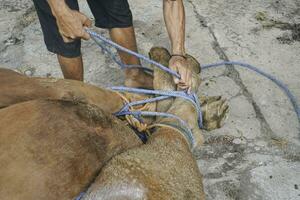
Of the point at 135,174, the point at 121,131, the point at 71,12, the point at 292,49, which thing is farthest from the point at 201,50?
the point at 135,174

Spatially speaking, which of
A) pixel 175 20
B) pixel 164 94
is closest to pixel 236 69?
pixel 175 20

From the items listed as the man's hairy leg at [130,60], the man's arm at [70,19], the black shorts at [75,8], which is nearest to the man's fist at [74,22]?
the man's arm at [70,19]

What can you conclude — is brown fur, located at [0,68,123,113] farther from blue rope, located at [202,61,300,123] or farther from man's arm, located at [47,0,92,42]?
blue rope, located at [202,61,300,123]

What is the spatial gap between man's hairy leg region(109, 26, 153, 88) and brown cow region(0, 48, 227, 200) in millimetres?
1072

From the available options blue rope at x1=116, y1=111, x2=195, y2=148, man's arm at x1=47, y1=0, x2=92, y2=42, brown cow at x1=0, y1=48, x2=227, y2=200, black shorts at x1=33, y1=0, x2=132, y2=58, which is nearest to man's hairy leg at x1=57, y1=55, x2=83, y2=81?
black shorts at x1=33, y1=0, x2=132, y2=58

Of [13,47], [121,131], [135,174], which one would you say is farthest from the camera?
[13,47]

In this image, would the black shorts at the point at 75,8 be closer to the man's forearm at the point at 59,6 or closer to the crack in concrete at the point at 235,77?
the man's forearm at the point at 59,6

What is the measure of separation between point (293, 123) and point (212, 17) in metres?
1.28

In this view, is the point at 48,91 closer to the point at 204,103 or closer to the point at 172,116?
the point at 172,116

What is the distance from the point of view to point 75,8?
2.41 metres

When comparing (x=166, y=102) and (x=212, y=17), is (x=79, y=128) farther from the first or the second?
(x=212, y=17)

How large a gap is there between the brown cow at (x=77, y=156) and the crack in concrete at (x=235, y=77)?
106 cm

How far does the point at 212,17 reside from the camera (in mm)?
3543

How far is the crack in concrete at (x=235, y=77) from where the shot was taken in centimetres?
262
